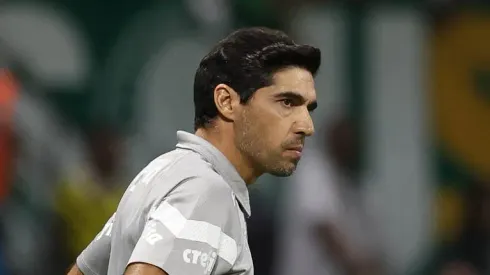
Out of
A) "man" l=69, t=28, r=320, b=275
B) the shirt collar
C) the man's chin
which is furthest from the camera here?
the man's chin

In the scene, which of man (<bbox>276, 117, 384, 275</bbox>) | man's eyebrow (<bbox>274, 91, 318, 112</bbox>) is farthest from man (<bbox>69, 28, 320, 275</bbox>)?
man (<bbox>276, 117, 384, 275</bbox>)

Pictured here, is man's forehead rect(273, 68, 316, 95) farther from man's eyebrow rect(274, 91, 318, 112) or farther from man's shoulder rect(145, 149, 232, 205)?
man's shoulder rect(145, 149, 232, 205)

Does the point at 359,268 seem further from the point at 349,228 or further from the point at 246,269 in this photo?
the point at 246,269

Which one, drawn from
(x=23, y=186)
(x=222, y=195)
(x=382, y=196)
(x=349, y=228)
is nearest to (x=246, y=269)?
(x=222, y=195)

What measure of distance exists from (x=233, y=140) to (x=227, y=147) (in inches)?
1.0

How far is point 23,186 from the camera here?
7602 millimetres

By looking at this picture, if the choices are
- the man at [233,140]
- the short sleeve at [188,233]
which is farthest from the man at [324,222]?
the short sleeve at [188,233]

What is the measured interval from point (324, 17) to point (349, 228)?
1.70 m

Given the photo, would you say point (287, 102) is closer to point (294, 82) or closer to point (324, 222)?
point (294, 82)

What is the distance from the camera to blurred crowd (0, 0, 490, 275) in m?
7.22

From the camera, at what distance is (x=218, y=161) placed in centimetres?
328

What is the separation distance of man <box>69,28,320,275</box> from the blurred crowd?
364 cm

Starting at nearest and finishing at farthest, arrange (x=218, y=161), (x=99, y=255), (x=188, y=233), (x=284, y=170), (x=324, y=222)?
(x=188, y=233) → (x=218, y=161) → (x=284, y=170) → (x=99, y=255) → (x=324, y=222)

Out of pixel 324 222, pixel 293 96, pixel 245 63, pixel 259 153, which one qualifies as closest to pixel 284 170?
pixel 259 153
